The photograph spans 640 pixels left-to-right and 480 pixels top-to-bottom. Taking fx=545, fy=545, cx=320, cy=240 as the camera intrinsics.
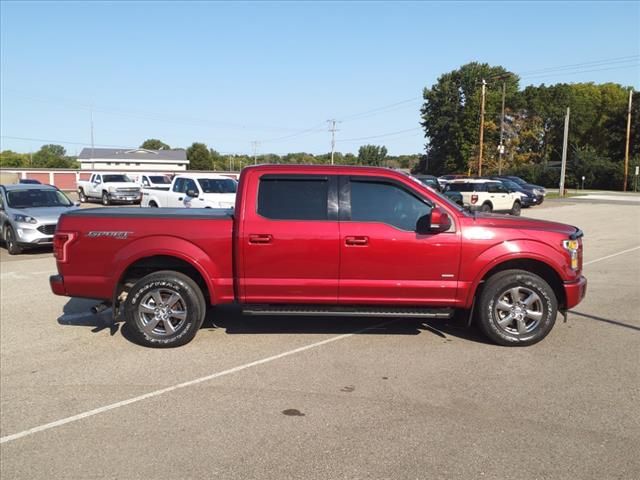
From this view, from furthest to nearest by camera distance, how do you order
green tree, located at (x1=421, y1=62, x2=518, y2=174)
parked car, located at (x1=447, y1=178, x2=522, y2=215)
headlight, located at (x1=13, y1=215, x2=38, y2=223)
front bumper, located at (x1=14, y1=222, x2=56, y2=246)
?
green tree, located at (x1=421, y1=62, x2=518, y2=174) → parked car, located at (x1=447, y1=178, x2=522, y2=215) → headlight, located at (x1=13, y1=215, x2=38, y2=223) → front bumper, located at (x1=14, y1=222, x2=56, y2=246)

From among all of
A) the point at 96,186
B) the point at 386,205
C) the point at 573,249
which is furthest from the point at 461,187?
the point at 386,205

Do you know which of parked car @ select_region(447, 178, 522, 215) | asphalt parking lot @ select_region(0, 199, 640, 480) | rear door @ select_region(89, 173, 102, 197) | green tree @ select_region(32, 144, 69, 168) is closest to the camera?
asphalt parking lot @ select_region(0, 199, 640, 480)

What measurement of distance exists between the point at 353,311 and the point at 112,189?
2834 centimetres

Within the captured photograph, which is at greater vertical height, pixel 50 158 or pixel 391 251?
pixel 50 158

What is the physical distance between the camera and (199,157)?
11294 centimetres

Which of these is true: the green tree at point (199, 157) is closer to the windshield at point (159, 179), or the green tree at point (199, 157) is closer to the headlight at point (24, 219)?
the windshield at point (159, 179)

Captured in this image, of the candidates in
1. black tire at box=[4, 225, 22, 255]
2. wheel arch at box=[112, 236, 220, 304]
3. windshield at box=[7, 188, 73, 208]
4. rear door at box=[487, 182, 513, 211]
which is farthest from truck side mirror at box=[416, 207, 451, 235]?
rear door at box=[487, 182, 513, 211]

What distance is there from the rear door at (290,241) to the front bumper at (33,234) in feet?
29.7

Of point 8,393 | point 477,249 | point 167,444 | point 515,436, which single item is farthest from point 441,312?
point 8,393

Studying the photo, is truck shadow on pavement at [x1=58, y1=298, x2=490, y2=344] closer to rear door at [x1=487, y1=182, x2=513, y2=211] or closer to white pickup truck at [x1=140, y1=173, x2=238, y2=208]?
white pickup truck at [x1=140, y1=173, x2=238, y2=208]

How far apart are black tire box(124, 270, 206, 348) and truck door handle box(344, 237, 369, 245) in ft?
5.57

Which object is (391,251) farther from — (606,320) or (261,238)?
(606,320)

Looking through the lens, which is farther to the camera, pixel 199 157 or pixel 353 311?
pixel 199 157

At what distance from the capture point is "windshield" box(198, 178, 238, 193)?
1742 cm
